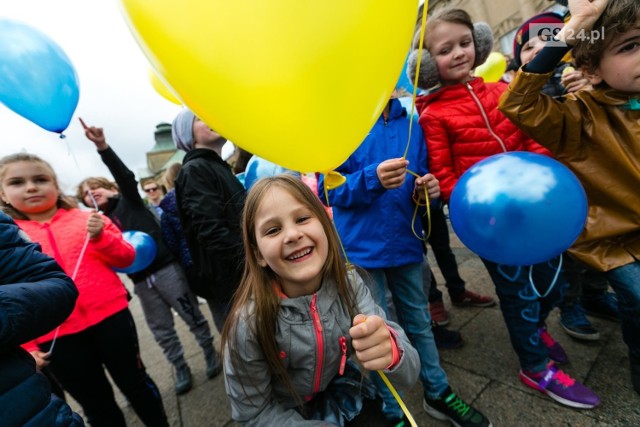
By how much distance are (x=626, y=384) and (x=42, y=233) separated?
2.98 metres

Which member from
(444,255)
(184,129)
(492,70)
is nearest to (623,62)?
(444,255)

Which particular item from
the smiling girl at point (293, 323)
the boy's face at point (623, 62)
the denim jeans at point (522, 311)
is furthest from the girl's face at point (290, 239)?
the boy's face at point (623, 62)

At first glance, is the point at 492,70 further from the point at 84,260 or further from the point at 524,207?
the point at 84,260

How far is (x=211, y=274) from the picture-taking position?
185 cm

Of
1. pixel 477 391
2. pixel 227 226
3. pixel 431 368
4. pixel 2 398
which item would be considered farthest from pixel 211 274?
pixel 477 391

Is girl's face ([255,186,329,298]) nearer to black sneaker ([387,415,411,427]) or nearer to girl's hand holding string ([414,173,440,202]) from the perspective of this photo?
girl's hand holding string ([414,173,440,202])

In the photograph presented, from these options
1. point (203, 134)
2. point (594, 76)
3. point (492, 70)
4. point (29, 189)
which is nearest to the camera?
point (594, 76)

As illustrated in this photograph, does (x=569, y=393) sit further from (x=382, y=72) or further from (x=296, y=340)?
(x=382, y=72)

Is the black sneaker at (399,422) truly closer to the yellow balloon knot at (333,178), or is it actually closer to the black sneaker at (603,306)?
the yellow balloon knot at (333,178)

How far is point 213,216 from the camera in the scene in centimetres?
172

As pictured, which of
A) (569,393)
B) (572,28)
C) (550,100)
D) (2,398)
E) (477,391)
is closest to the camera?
(2,398)

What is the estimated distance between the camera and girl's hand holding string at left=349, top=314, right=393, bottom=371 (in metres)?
0.84

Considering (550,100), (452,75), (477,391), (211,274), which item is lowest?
(477,391)

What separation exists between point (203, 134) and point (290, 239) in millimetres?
1194
